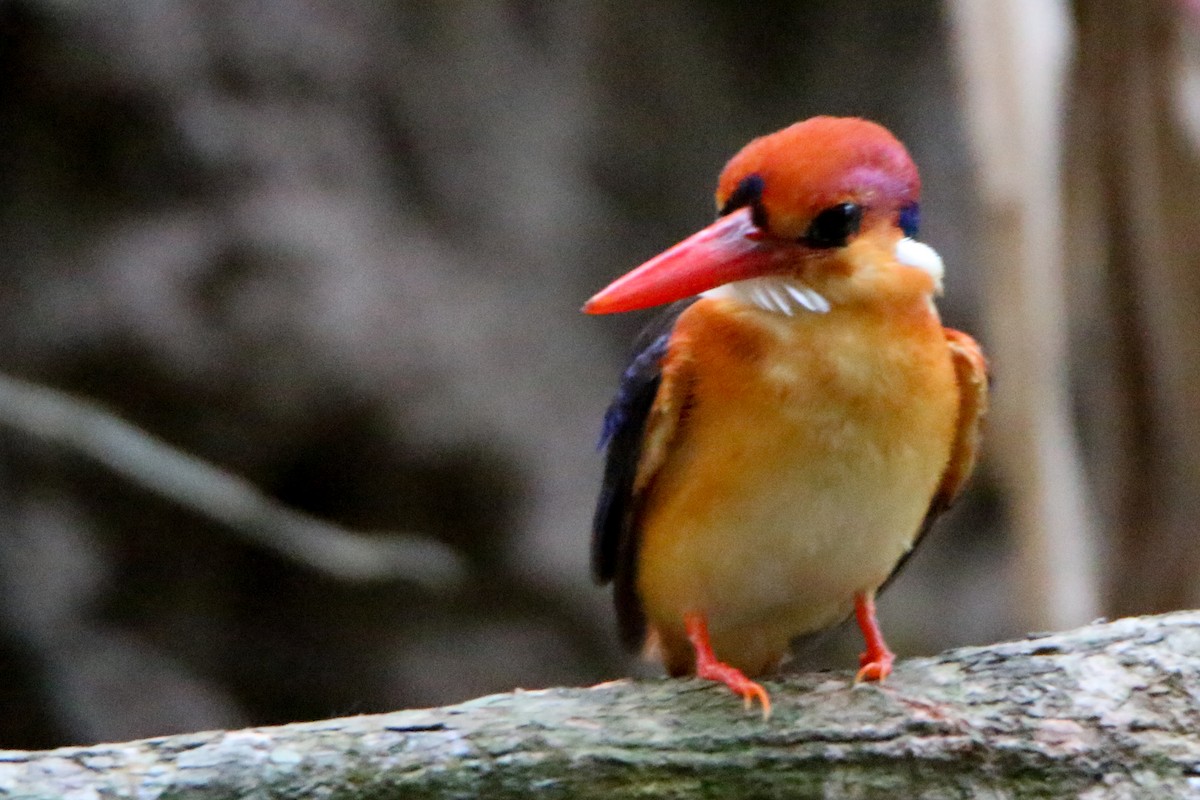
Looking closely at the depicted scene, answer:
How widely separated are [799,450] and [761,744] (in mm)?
379

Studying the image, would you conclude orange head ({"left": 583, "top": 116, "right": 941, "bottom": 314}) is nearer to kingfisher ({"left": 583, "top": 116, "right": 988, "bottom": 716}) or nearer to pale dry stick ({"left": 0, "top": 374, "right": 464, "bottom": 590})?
kingfisher ({"left": 583, "top": 116, "right": 988, "bottom": 716})

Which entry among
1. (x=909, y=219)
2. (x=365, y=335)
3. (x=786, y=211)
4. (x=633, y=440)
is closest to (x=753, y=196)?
(x=786, y=211)

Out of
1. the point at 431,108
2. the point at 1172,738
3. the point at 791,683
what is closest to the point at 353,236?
the point at 431,108

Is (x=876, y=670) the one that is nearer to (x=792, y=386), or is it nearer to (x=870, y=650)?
(x=870, y=650)

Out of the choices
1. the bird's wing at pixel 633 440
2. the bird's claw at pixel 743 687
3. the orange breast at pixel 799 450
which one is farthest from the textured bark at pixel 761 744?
the bird's wing at pixel 633 440

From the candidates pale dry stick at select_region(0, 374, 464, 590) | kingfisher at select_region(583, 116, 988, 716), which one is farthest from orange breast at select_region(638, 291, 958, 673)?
pale dry stick at select_region(0, 374, 464, 590)

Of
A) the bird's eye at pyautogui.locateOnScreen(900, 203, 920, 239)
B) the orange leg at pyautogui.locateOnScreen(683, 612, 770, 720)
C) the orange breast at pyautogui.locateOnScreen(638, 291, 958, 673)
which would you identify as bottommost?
the orange leg at pyautogui.locateOnScreen(683, 612, 770, 720)

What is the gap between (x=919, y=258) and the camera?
189 centimetres

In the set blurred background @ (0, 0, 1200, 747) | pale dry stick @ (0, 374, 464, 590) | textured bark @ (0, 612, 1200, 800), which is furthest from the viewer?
blurred background @ (0, 0, 1200, 747)

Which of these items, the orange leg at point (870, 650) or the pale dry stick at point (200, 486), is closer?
the orange leg at point (870, 650)

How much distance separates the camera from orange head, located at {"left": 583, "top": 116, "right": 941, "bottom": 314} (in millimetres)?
1773

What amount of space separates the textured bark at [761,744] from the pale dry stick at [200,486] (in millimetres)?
1712

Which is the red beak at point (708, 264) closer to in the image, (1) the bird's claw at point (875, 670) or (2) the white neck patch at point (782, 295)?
(2) the white neck patch at point (782, 295)

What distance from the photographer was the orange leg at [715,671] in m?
1.83
